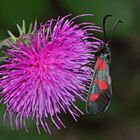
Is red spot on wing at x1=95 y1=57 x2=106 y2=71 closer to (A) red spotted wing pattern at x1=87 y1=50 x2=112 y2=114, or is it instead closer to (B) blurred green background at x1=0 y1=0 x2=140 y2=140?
(A) red spotted wing pattern at x1=87 y1=50 x2=112 y2=114

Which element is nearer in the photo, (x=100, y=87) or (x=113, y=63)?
(x=100, y=87)

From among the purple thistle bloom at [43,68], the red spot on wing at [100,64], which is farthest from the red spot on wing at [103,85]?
the purple thistle bloom at [43,68]

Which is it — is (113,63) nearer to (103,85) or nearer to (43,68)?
(103,85)

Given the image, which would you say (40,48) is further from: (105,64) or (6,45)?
(105,64)

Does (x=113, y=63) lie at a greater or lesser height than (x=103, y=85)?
lesser

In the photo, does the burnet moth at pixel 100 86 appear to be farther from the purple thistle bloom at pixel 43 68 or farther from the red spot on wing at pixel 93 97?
the purple thistle bloom at pixel 43 68

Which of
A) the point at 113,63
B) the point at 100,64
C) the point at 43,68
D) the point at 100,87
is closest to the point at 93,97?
the point at 100,87

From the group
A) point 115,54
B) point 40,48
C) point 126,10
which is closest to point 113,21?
point 126,10
